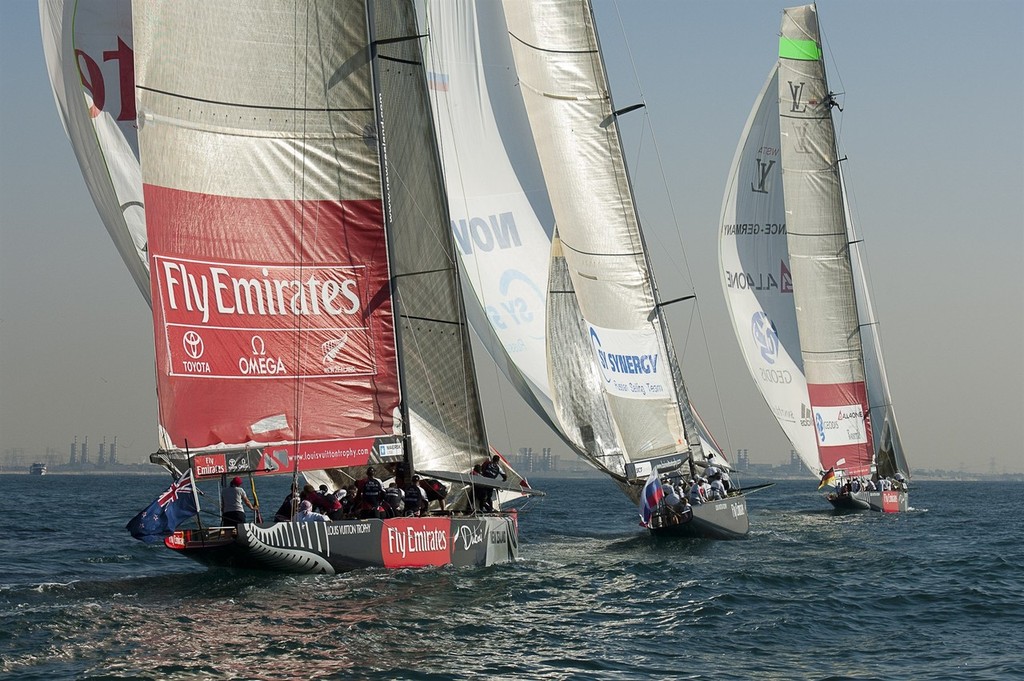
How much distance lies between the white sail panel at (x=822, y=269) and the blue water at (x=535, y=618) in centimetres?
1377

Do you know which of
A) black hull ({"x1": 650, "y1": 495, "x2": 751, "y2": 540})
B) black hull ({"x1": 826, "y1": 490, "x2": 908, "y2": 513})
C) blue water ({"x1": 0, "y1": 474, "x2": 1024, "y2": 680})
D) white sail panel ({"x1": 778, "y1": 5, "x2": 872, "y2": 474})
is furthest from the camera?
white sail panel ({"x1": 778, "y1": 5, "x2": 872, "y2": 474})

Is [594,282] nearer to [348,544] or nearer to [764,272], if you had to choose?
[348,544]

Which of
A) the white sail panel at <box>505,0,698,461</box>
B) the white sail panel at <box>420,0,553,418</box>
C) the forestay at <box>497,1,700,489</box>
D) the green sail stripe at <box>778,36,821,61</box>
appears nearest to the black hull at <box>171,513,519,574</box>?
the forestay at <box>497,1,700,489</box>

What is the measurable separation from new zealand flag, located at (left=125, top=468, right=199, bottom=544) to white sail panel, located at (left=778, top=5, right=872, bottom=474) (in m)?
24.3

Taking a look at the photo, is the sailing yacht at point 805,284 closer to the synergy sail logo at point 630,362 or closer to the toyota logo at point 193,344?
the synergy sail logo at point 630,362

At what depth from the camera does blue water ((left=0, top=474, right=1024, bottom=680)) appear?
11.6 metres

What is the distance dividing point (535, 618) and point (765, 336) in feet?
79.3

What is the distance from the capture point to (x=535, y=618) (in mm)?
14359

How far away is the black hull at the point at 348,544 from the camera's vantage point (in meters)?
14.7

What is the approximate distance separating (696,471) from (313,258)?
1182 centimetres

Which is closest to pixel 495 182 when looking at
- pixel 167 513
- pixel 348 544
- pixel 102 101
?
pixel 102 101

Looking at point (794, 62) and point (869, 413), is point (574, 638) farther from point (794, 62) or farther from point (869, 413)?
point (794, 62)

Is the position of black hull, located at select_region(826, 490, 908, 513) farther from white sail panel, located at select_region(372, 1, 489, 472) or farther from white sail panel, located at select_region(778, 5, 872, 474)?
white sail panel, located at select_region(372, 1, 489, 472)

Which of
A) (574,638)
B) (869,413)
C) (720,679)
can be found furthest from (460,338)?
(869,413)
